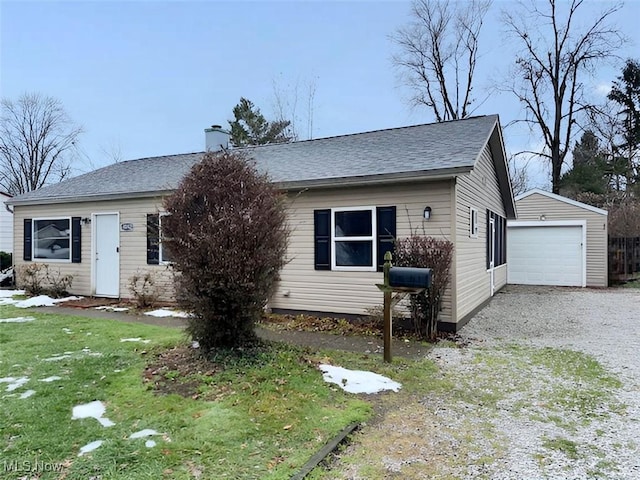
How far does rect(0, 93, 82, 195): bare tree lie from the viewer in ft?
90.5

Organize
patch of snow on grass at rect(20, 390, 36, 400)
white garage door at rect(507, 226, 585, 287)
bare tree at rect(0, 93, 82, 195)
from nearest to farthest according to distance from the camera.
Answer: patch of snow on grass at rect(20, 390, 36, 400) → white garage door at rect(507, 226, 585, 287) → bare tree at rect(0, 93, 82, 195)

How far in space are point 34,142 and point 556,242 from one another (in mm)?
31693

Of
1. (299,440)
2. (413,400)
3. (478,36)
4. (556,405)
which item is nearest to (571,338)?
(556,405)

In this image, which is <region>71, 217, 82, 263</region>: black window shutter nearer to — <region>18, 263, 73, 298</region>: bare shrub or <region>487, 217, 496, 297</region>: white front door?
<region>18, 263, 73, 298</region>: bare shrub

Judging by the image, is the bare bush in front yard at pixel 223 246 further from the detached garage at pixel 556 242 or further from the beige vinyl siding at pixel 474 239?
the detached garage at pixel 556 242

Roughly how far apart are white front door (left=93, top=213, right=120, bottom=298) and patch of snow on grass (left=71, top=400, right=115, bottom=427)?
6.92m

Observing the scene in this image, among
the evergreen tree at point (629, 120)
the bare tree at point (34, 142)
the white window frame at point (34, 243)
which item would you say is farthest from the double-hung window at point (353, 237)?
the bare tree at point (34, 142)

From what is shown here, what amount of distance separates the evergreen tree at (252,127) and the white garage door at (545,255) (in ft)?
46.4

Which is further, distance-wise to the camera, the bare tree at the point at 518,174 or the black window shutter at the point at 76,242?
the bare tree at the point at 518,174

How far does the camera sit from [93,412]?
3449mm

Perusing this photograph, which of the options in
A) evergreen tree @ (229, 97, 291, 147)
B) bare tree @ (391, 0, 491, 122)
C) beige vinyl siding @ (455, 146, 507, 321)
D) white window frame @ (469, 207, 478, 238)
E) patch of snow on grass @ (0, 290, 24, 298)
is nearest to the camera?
beige vinyl siding @ (455, 146, 507, 321)

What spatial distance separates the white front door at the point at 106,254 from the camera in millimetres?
9945

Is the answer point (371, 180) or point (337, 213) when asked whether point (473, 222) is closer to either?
point (371, 180)

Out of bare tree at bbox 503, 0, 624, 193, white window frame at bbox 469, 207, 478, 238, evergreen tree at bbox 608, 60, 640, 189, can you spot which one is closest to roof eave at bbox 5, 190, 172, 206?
white window frame at bbox 469, 207, 478, 238
